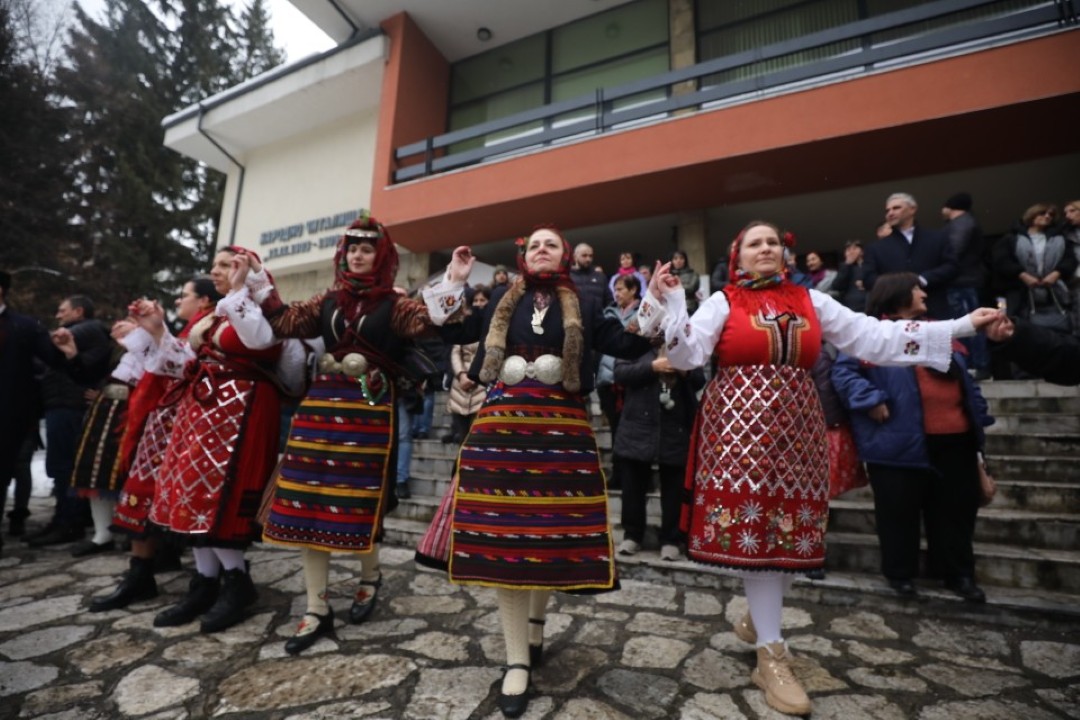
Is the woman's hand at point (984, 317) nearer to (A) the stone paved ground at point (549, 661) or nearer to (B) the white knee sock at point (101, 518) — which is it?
(A) the stone paved ground at point (549, 661)

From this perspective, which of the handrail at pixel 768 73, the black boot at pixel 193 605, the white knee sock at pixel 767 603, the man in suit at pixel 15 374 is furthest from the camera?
the handrail at pixel 768 73

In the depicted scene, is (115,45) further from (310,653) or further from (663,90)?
(310,653)

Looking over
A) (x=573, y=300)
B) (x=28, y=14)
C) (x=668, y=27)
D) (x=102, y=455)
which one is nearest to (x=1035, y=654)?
(x=573, y=300)

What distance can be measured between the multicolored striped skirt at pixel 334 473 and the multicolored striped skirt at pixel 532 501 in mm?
722

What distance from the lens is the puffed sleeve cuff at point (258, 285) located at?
274 cm

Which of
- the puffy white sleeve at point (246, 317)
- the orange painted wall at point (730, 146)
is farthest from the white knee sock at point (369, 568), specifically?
the orange painted wall at point (730, 146)

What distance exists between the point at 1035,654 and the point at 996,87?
6.32 meters

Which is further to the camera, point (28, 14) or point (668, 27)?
point (28, 14)

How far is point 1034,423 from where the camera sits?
4680 mm

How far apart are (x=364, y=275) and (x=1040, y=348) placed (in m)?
3.08

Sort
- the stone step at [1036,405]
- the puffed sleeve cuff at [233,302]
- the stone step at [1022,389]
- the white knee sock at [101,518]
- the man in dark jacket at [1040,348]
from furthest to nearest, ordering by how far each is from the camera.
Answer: the stone step at [1022,389] < the stone step at [1036,405] < the white knee sock at [101,518] < the puffed sleeve cuff at [233,302] < the man in dark jacket at [1040,348]

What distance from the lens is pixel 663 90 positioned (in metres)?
9.50

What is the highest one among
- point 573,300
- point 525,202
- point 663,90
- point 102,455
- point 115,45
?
point 115,45

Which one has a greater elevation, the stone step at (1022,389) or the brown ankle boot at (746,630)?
the stone step at (1022,389)
